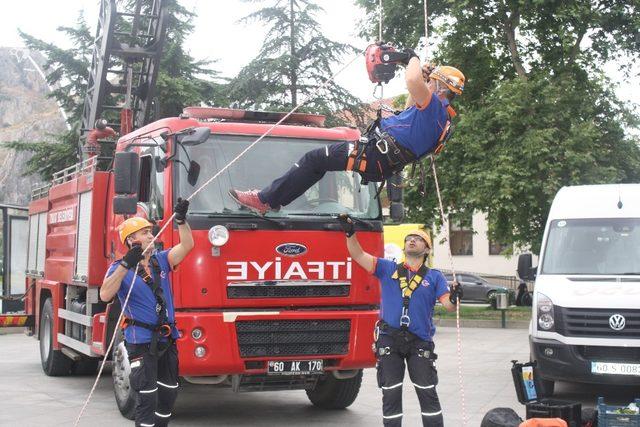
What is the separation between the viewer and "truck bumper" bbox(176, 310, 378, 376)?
9.43 m

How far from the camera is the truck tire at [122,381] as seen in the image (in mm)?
10406

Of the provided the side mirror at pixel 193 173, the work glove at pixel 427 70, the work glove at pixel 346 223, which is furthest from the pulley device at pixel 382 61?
the side mirror at pixel 193 173

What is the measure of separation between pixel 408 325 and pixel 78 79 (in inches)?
891

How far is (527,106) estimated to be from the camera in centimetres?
2603

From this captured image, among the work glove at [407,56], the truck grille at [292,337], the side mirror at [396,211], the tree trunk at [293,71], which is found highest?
the tree trunk at [293,71]

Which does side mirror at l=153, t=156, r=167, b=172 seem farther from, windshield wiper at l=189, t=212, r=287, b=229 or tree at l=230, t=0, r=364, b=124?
tree at l=230, t=0, r=364, b=124

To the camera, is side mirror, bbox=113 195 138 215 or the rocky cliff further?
the rocky cliff

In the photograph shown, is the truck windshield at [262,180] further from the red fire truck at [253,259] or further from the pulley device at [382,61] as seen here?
the pulley device at [382,61]

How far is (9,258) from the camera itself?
17531mm

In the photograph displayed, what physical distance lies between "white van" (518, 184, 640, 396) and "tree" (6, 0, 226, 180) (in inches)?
650

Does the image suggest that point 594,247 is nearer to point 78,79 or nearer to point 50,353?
point 50,353

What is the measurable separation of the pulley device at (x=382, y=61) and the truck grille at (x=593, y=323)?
5540 mm

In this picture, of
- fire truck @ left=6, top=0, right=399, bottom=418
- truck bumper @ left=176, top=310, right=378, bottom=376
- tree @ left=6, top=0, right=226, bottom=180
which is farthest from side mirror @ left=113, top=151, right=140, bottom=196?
tree @ left=6, top=0, right=226, bottom=180

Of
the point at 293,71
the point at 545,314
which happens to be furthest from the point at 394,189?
the point at 293,71
